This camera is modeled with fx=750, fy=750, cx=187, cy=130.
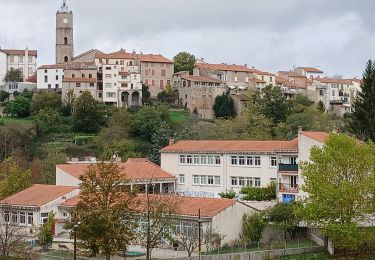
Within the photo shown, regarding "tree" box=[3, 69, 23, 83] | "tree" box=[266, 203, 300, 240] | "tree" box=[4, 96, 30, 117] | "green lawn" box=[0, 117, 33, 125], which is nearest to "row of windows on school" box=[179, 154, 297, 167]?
"tree" box=[266, 203, 300, 240]

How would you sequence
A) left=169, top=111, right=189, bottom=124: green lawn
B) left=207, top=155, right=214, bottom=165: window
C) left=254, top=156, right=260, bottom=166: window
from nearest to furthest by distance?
left=254, top=156, right=260, bottom=166: window → left=207, top=155, right=214, bottom=165: window → left=169, top=111, right=189, bottom=124: green lawn

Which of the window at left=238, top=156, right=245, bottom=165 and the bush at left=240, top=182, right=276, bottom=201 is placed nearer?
the bush at left=240, top=182, right=276, bottom=201

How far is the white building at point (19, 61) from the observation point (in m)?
125

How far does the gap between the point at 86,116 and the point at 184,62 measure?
3296 centimetres

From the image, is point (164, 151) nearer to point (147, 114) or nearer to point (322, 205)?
point (322, 205)

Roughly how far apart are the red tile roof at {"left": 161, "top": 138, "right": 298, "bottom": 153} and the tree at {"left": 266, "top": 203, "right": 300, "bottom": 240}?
8.02 meters

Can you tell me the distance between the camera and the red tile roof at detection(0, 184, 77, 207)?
46.7 meters

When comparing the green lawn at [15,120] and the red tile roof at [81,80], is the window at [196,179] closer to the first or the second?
the green lawn at [15,120]

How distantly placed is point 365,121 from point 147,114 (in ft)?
123

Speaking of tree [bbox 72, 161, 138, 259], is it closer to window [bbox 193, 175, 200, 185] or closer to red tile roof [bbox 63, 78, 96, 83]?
window [bbox 193, 175, 200, 185]

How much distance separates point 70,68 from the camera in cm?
11294

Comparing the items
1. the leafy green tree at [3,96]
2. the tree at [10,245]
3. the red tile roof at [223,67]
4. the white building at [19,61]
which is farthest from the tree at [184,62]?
the tree at [10,245]

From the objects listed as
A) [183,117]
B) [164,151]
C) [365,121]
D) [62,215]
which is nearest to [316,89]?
[183,117]

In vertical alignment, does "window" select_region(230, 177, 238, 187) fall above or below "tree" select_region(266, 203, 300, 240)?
above
